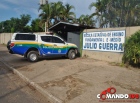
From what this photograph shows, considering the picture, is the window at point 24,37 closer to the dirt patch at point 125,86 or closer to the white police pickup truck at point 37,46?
the white police pickup truck at point 37,46

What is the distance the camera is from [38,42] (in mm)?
11523

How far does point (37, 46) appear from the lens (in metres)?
11.5

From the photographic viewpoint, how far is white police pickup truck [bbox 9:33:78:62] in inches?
430

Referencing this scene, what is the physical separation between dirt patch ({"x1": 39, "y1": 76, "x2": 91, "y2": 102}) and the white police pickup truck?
15.8 feet

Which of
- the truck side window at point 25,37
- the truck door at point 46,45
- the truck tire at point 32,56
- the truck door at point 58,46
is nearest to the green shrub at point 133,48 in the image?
the truck door at point 58,46

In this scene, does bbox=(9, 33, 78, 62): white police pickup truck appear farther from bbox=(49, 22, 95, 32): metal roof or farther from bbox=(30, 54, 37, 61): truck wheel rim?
bbox=(49, 22, 95, 32): metal roof

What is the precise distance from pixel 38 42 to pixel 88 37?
3.92 meters

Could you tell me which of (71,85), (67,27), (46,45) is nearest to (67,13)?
(67,27)

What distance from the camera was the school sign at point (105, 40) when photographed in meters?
10.6

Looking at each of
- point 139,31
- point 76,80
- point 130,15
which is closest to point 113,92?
point 76,80

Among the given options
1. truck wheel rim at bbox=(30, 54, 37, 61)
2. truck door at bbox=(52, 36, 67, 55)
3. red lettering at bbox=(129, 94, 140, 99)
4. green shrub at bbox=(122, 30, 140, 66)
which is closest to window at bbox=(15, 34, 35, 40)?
truck wheel rim at bbox=(30, 54, 37, 61)

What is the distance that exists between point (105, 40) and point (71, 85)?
20.3 ft

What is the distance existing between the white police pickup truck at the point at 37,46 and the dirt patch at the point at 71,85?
15.8ft

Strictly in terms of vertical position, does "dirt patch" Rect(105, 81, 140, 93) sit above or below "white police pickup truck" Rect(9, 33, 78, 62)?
below
